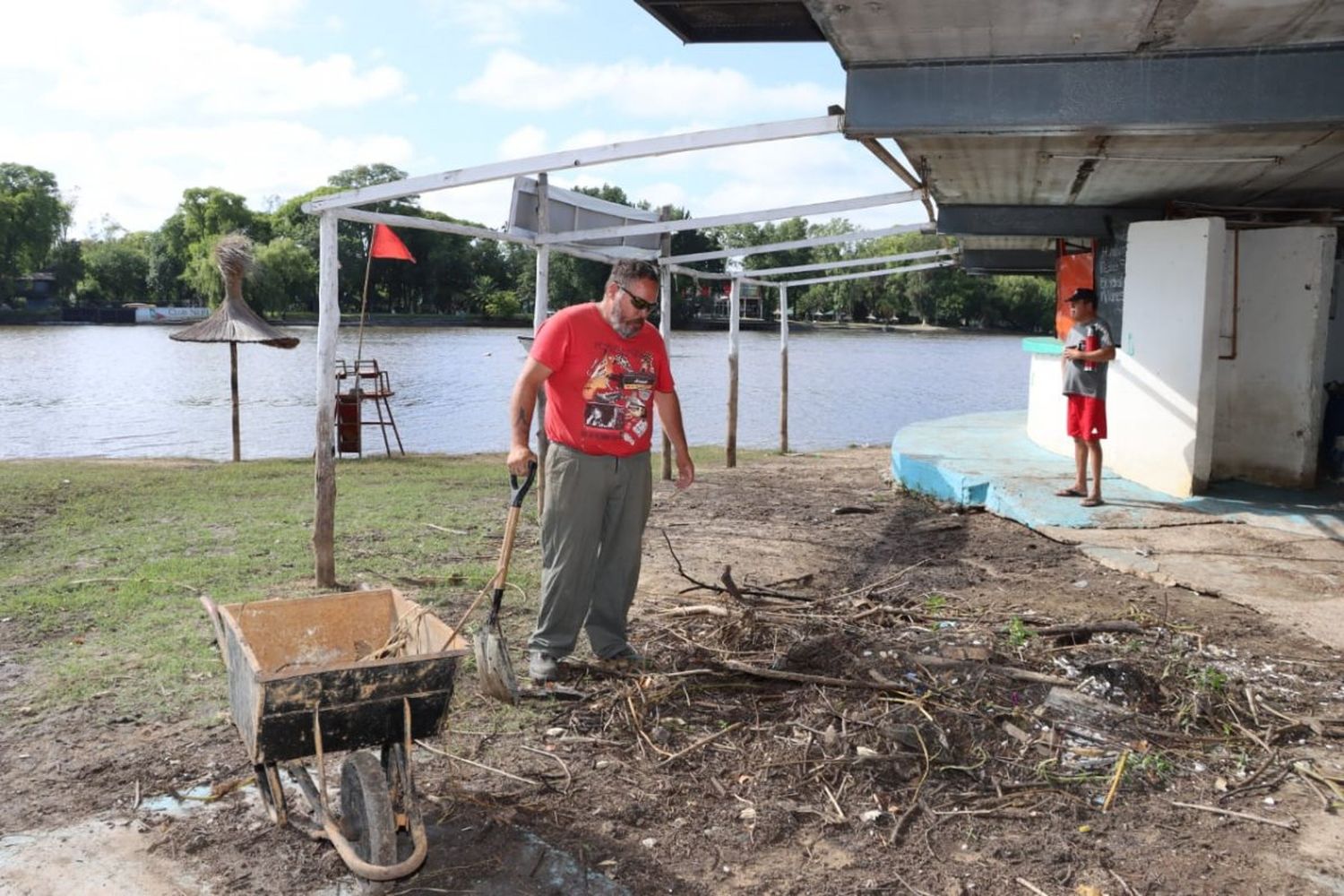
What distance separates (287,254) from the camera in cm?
7981

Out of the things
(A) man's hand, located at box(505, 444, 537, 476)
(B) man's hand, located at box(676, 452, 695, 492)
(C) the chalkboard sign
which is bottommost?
(B) man's hand, located at box(676, 452, 695, 492)

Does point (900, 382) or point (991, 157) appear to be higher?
point (991, 157)

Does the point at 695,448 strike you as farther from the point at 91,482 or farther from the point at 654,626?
the point at 654,626

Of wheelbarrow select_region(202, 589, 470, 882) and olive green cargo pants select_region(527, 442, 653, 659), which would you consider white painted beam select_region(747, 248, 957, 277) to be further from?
wheelbarrow select_region(202, 589, 470, 882)

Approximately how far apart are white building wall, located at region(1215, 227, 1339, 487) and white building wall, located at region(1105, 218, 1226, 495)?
1.55 feet

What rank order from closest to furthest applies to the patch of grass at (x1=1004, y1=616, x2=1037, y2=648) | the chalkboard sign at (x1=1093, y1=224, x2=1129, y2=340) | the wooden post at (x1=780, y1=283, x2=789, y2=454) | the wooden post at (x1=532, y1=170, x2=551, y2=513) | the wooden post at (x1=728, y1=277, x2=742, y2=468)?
the patch of grass at (x1=1004, y1=616, x2=1037, y2=648), the wooden post at (x1=532, y1=170, x2=551, y2=513), the chalkboard sign at (x1=1093, y1=224, x2=1129, y2=340), the wooden post at (x1=728, y1=277, x2=742, y2=468), the wooden post at (x1=780, y1=283, x2=789, y2=454)

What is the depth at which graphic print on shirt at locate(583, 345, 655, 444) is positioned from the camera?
5.27 metres

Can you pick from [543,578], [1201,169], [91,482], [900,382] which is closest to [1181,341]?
[1201,169]

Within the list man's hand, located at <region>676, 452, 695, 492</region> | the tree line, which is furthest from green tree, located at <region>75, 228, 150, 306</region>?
man's hand, located at <region>676, 452, 695, 492</region>

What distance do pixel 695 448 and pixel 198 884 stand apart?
53.1 feet

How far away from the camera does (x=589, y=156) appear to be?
6.88 meters

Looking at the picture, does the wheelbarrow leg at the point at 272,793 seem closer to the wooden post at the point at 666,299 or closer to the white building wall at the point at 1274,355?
the wooden post at the point at 666,299

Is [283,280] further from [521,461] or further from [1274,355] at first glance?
[521,461]

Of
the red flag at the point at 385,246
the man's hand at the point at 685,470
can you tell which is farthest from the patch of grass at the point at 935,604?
the red flag at the point at 385,246
